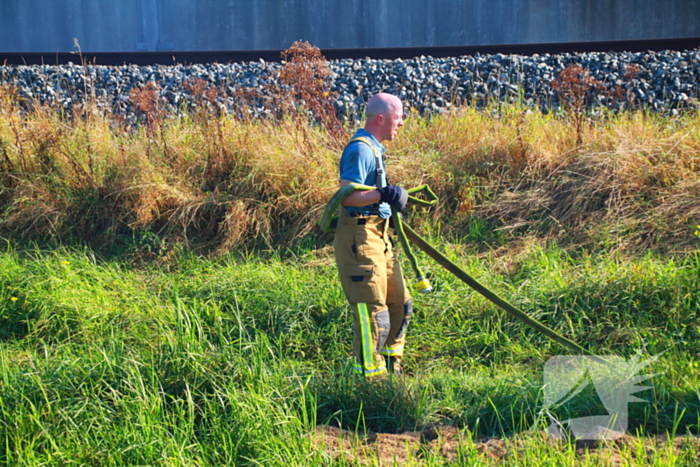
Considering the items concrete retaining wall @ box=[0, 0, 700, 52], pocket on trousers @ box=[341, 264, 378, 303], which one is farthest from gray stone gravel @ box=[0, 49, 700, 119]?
concrete retaining wall @ box=[0, 0, 700, 52]

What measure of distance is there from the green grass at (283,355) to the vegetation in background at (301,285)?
17 millimetres

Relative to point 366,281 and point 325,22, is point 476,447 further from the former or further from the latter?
point 325,22

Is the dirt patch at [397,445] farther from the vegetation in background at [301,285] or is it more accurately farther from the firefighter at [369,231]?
the firefighter at [369,231]

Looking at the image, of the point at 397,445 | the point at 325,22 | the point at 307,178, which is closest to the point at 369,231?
the point at 397,445

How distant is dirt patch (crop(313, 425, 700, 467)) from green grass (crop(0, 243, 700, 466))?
3 centimetres

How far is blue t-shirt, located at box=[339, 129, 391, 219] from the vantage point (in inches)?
145

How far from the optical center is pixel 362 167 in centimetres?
369

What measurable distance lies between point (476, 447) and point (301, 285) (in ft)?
8.47

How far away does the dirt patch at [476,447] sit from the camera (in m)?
2.84

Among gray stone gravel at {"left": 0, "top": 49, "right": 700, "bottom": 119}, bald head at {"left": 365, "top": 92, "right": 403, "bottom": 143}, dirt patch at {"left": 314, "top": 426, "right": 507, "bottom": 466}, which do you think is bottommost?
→ dirt patch at {"left": 314, "top": 426, "right": 507, "bottom": 466}

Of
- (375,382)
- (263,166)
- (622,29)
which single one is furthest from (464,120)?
(622,29)

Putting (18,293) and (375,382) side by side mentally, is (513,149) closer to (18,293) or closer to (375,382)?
(375,382)

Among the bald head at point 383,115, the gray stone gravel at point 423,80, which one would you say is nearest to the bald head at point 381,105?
the bald head at point 383,115

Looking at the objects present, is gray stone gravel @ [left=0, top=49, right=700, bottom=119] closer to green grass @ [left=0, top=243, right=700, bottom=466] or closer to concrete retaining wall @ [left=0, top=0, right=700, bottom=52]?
green grass @ [left=0, top=243, right=700, bottom=466]
